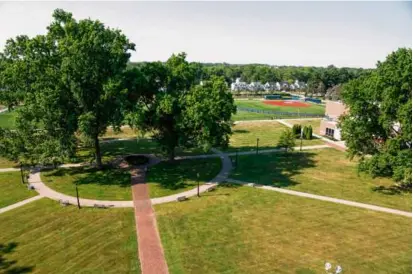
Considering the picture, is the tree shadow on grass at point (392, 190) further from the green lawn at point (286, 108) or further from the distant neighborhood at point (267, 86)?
the distant neighborhood at point (267, 86)

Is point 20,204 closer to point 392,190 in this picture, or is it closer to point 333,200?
point 333,200

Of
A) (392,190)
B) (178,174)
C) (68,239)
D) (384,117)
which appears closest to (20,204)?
(68,239)

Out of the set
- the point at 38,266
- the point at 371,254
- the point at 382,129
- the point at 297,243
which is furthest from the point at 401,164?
the point at 38,266

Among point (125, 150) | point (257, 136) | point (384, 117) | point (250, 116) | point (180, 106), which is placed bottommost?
point (125, 150)

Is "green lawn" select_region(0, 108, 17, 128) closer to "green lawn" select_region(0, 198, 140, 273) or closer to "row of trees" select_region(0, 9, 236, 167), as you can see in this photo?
"row of trees" select_region(0, 9, 236, 167)

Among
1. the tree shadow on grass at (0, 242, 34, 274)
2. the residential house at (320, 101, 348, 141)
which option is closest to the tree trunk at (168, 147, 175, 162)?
the tree shadow on grass at (0, 242, 34, 274)

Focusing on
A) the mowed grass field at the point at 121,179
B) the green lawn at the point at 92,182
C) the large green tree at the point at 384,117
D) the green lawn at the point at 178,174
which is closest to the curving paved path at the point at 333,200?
the large green tree at the point at 384,117

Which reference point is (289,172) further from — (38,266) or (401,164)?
(38,266)
